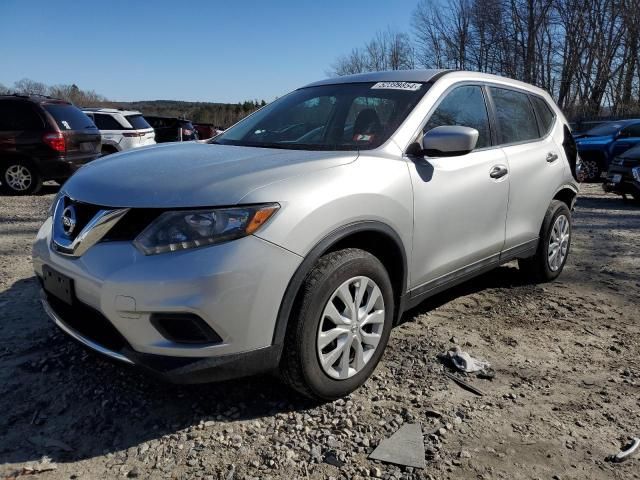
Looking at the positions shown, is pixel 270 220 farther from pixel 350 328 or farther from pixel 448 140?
pixel 448 140

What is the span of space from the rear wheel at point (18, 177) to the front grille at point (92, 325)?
7.29 metres

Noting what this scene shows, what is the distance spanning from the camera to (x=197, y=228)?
2141 millimetres

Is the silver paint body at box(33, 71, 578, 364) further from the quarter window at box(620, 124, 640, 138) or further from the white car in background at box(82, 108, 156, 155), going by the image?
the quarter window at box(620, 124, 640, 138)

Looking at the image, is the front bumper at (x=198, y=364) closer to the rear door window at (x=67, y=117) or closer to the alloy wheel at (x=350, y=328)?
the alloy wheel at (x=350, y=328)

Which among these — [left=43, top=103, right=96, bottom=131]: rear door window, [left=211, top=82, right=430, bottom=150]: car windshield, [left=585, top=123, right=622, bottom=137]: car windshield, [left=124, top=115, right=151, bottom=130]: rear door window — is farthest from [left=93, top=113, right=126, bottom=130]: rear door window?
[left=585, top=123, right=622, bottom=137]: car windshield

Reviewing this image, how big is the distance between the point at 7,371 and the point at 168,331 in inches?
54.0

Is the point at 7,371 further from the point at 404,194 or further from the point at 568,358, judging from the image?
the point at 568,358

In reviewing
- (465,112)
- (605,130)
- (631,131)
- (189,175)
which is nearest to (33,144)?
(189,175)

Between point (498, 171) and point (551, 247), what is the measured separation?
131cm

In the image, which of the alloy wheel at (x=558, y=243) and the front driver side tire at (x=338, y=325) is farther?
the alloy wheel at (x=558, y=243)

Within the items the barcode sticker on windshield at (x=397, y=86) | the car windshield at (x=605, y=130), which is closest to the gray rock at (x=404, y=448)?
the barcode sticker on windshield at (x=397, y=86)

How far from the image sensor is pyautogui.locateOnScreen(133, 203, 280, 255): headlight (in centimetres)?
213

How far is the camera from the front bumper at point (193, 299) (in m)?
2.07

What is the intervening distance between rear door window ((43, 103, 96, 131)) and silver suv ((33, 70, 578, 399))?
6.40 m
